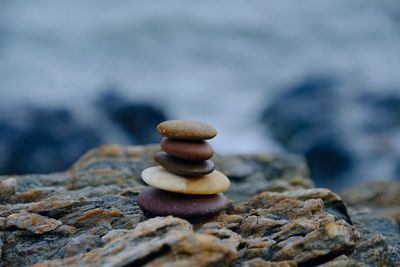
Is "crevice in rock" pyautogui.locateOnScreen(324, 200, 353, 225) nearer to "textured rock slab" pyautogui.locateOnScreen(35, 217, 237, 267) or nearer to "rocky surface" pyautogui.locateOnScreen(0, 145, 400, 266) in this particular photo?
"rocky surface" pyautogui.locateOnScreen(0, 145, 400, 266)

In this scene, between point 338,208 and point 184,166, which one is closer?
point 184,166

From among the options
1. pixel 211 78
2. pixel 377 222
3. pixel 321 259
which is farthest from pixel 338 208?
pixel 211 78

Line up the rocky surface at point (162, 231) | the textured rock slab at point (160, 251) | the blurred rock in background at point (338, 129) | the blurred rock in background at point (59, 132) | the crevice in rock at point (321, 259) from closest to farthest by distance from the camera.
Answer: the textured rock slab at point (160, 251) < the rocky surface at point (162, 231) < the crevice in rock at point (321, 259) < the blurred rock in background at point (59, 132) < the blurred rock in background at point (338, 129)

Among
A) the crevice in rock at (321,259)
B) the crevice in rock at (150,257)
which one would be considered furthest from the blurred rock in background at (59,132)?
the crevice in rock at (321,259)

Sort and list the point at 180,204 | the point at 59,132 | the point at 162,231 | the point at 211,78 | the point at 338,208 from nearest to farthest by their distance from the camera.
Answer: the point at 162,231 < the point at 180,204 < the point at 338,208 < the point at 59,132 < the point at 211,78

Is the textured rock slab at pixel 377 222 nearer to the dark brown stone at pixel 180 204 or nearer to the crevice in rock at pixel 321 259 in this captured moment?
the crevice in rock at pixel 321 259

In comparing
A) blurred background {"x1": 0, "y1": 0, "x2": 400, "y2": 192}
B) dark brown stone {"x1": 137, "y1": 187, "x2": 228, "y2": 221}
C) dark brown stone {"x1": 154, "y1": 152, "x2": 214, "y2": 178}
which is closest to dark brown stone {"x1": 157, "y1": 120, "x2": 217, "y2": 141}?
dark brown stone {"x1": 154, "y1": 152, "x2": 214, "y2": 178}

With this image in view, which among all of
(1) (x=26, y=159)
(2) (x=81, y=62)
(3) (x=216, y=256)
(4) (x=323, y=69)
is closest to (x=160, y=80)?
(2) (x=81, y=62)

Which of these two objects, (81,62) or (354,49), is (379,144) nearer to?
(354,49)

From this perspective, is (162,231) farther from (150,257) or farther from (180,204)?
(180,204)
